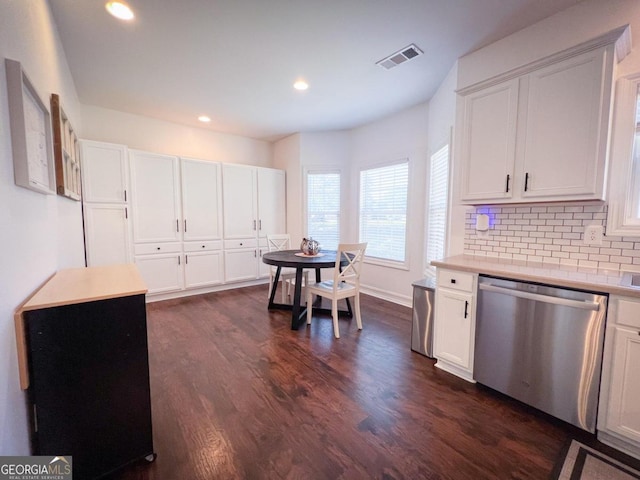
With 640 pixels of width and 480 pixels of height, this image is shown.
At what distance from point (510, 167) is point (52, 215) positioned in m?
3.28

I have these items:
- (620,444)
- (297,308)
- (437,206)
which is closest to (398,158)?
(437,206)

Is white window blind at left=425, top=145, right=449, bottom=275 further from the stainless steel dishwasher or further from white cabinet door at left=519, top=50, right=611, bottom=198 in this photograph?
the stainless steel dishwasher

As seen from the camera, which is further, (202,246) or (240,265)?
(240,265)

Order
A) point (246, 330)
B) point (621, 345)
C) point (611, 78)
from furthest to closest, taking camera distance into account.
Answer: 1. point (246, 330)
2. point (611, 78)
3. point (621, 345)

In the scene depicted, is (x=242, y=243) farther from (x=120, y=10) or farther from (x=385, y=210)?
(x=120, y=10)

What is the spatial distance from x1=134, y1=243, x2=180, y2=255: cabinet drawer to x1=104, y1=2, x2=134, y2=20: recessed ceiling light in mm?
2630

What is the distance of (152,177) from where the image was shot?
12.4ft

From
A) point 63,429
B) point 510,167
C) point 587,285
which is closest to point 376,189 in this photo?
point 510,167

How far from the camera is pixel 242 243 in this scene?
467cm

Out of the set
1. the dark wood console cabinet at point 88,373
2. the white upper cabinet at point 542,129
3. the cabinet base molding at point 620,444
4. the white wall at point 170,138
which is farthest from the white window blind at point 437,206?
the white wall at point 170,138

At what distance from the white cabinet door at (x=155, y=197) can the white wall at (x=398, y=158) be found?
2.76 metres

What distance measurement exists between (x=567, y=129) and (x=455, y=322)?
156cm

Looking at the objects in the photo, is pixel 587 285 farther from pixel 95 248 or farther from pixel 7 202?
pixel 95 248

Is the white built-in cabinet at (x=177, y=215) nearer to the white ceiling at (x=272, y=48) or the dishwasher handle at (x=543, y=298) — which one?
the white ceiling at (x=272, y=48)
